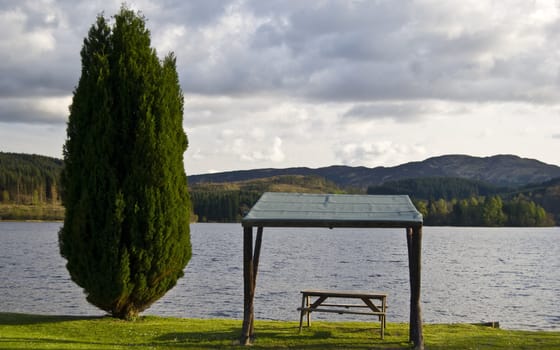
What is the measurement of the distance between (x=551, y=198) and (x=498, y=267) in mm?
151096

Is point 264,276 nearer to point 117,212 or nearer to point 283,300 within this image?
point 283,300

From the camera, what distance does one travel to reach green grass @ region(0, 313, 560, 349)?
14.1m

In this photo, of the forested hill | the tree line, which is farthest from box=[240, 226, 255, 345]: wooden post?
the forested hill

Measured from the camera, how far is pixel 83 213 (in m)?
16.5

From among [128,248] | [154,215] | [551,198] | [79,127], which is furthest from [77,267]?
[551,198]

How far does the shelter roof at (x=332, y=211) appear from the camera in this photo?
13664 millimetres

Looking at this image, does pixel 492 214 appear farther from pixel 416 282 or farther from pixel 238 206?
pixel 416 282

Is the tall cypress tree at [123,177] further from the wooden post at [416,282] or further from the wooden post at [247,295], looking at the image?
the wooden post at [416,282]

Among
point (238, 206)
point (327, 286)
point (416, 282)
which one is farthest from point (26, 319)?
A: point (238, 206)

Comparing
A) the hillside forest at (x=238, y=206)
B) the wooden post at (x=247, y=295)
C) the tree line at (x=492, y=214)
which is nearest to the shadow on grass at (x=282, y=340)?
the wooden post at (x=247, y=295)

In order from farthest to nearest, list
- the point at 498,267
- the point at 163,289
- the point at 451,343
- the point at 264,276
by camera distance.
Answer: the point at 498,267
the point at 264,276
the point at 163,289
the point at 451,343

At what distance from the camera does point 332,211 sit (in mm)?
14438

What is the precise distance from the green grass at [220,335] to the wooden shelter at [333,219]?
0.88m

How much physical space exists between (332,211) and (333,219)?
732mm
